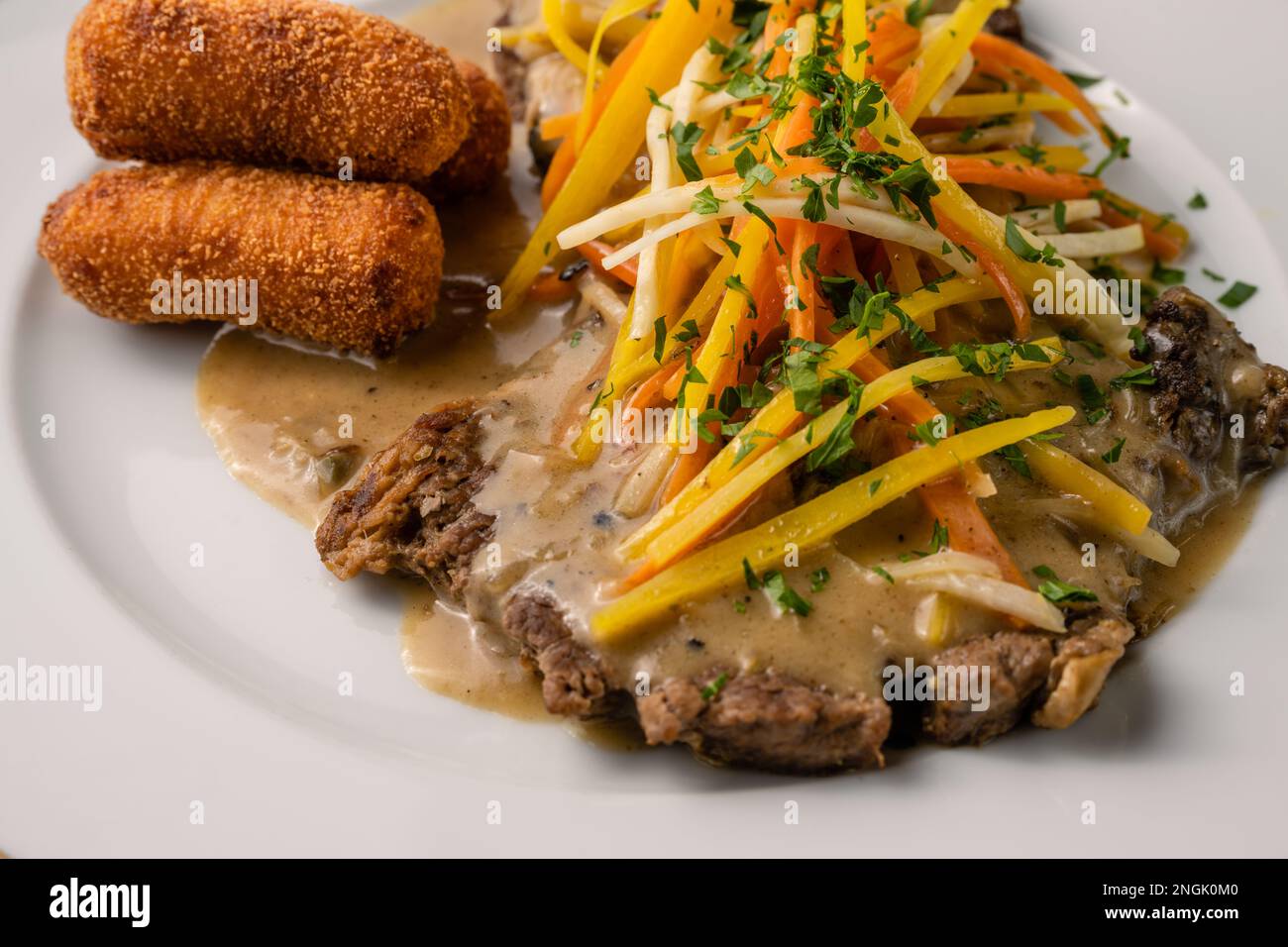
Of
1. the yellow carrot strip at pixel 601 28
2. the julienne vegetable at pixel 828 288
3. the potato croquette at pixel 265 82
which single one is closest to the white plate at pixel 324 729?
the julienne vegetable at pixel 828 288

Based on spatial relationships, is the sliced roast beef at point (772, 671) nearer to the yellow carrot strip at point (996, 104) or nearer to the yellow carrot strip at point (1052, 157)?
the yellow carrot strip at point (1052, 157)

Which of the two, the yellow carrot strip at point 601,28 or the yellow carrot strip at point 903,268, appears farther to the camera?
the yellow carrot strip at point 601,28

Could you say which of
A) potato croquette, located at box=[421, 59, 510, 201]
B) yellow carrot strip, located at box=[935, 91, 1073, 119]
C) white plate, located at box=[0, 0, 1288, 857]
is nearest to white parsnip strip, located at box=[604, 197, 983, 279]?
yellow carrot strip, located at box=[935, 91, 1073, 119]

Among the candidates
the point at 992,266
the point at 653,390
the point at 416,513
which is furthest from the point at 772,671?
the point at 992,266

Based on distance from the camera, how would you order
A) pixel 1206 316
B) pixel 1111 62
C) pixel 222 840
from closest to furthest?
pixel 222 840 → pixel 1206 316 → pixel 1111 62

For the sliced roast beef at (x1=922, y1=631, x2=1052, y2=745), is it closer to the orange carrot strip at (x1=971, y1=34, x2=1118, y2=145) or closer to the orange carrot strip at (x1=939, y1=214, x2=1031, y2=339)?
the orange carrot strip at (x1=939, y1=214, x2=1031, y2=339)

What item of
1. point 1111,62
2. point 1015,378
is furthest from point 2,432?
point 1111,62

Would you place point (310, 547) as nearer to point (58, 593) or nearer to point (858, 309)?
point (58, 593)
